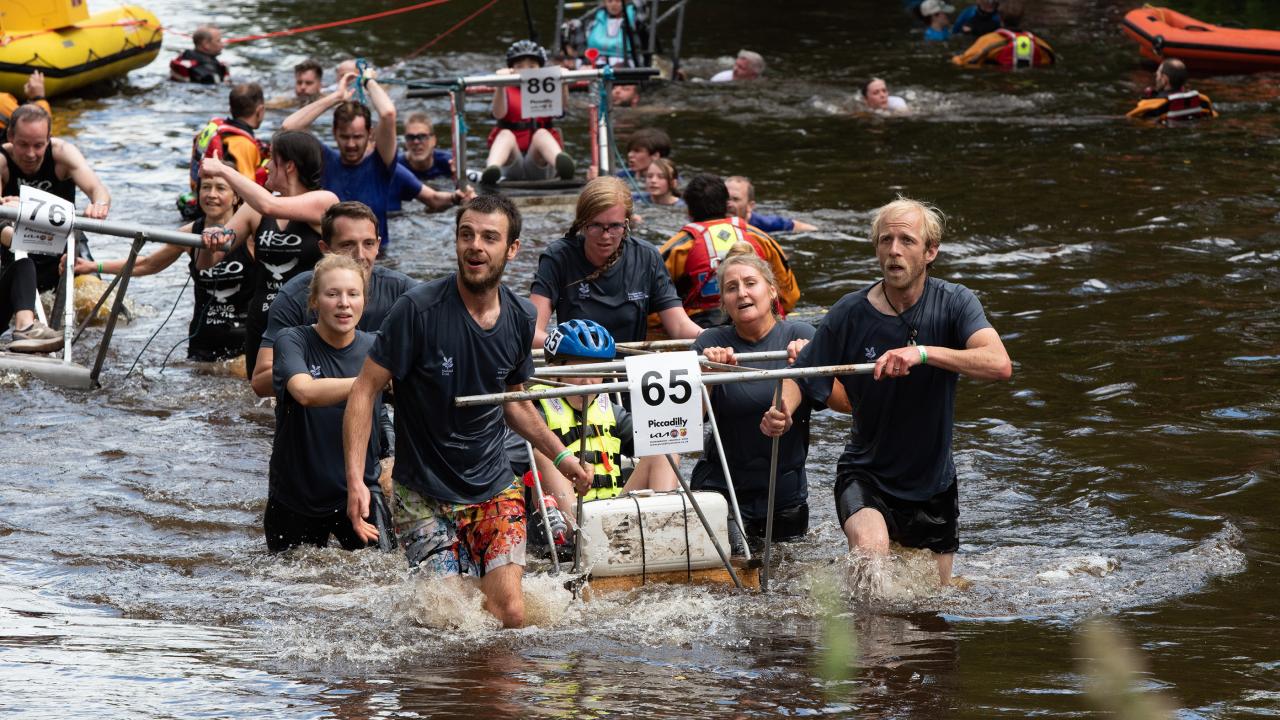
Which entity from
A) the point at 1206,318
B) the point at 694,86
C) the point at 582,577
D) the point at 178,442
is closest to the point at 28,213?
the point at 178,442

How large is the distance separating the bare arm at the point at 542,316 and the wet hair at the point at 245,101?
19.2 ft

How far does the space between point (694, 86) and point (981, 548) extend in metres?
18.0

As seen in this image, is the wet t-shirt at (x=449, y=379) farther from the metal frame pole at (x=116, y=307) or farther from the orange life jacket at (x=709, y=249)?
the metal frame pole at (x=116, y=307)

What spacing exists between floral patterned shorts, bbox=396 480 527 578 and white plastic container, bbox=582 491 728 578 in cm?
58

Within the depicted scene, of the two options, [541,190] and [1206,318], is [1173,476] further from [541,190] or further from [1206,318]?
[541,190]

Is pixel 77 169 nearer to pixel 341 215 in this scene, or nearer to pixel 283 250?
pixel 283 250

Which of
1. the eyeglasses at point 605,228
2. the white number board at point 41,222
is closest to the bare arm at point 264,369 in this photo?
the eyeglasses at point 605,228

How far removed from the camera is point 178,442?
9.77 meters

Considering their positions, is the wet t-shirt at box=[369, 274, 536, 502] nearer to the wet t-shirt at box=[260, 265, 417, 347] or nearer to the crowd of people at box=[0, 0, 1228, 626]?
the crowd of people at box=[0, 0, 1228, 626]

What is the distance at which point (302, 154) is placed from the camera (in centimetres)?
910

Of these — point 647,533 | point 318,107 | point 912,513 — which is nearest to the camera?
point 912,513

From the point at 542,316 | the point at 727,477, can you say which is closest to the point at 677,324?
the point at 542,316

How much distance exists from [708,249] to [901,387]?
9.93 ft

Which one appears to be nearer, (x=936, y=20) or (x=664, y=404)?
(x=664, y=404)
